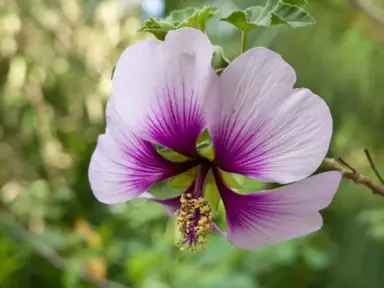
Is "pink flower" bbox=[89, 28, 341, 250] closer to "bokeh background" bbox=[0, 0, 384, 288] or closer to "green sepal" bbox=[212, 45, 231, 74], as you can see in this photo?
"green sepal" bbox=[212, 45, 231, 74]

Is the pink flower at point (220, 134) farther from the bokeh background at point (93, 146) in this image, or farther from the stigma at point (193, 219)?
the bokeh background at point (93, 146)

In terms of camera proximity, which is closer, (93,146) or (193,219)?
(193,219)

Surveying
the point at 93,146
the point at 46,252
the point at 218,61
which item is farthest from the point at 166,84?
the point at 93,146

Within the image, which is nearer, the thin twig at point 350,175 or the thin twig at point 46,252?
the thin twig at point 350,175

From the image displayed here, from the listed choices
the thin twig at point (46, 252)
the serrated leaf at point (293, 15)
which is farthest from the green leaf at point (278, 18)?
the thin twig at point (46, 252)

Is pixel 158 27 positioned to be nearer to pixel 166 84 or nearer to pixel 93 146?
pixel 166 84

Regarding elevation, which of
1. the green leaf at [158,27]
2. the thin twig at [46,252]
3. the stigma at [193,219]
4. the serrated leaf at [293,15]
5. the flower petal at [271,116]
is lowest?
the thin twig at [46,252]

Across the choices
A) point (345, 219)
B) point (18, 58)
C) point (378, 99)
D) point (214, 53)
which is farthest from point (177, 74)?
point (18, 58)
